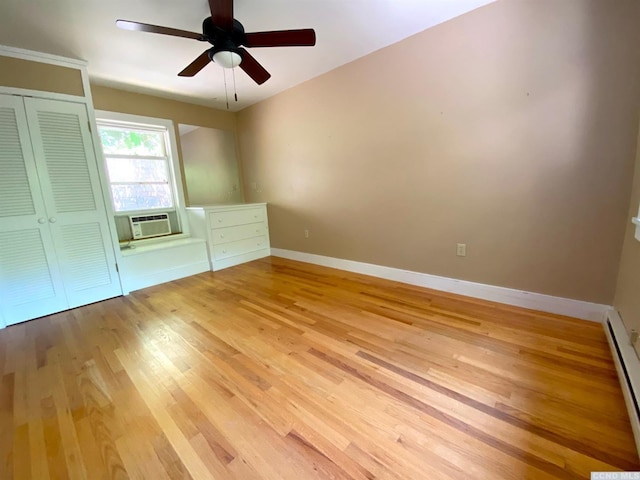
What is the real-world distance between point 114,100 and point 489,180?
173 inches

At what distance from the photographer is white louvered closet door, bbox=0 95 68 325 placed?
90.4 inches

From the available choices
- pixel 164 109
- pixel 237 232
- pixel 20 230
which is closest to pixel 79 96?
pixel 164 109

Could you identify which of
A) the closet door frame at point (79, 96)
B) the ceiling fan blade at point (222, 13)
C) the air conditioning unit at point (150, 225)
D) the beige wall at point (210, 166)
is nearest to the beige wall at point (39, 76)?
the closet door frame at point (79, 96)

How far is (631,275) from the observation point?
155 cm

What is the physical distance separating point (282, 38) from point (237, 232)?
8.96ft

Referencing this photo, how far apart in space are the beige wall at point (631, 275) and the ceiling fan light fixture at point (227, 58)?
9.18 ft

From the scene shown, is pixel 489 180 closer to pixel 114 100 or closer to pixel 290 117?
pixel 290 117

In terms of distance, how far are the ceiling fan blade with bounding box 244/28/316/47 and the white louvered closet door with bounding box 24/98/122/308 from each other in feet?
6.84

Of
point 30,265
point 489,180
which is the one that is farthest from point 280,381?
point 30,265

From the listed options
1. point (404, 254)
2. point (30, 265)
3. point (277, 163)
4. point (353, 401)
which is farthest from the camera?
point (277, 163)

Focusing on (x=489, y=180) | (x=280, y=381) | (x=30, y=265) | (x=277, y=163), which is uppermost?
(x=277, y=163)

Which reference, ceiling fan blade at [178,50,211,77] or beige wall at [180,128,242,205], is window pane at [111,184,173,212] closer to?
beige wall at [180,128,242,205]

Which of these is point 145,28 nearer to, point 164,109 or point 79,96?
point 79,96

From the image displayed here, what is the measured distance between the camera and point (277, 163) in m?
4.06
